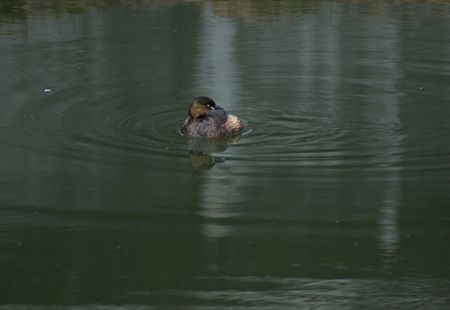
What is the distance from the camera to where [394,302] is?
6832 mm

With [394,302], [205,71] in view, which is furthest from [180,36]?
[394,302]

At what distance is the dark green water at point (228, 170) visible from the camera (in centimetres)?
719

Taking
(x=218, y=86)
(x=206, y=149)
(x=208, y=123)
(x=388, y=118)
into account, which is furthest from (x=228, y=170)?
(x=218, y=86)

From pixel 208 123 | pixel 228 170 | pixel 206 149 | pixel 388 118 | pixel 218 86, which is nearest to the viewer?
pixel 228 170

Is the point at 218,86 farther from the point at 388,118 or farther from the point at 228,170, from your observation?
the point at 228,170

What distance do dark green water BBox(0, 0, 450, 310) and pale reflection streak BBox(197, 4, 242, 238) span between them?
3 cm

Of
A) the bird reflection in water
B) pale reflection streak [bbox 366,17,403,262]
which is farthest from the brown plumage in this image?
pale reflection streak [bbox 366,17,403,262]

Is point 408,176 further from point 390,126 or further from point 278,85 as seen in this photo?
point 278,85

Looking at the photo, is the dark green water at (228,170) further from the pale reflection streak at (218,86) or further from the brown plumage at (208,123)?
the brown plumage at (208,123)

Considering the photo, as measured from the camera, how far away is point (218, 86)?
12781 mm

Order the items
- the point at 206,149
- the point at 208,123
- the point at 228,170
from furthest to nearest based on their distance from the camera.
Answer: the point at 208,123, the point at 206,149, the point at 228,170

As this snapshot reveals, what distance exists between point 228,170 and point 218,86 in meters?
3.25

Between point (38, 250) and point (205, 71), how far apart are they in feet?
19.7

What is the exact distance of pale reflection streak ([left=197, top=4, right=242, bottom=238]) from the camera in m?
8.55
